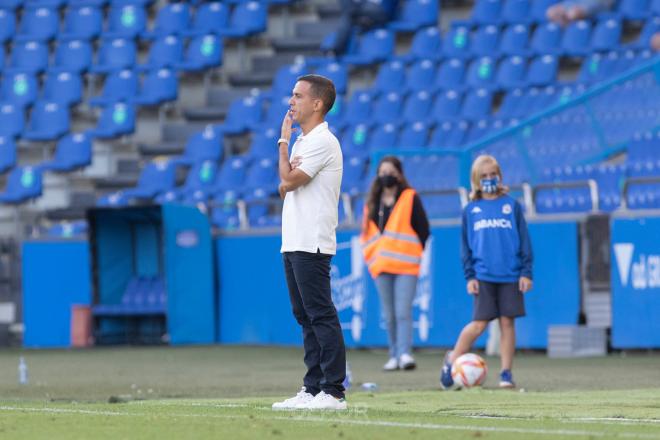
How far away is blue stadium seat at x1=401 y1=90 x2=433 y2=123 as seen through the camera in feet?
75.4

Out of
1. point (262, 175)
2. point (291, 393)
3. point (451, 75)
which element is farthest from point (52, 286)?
point (291, 393)

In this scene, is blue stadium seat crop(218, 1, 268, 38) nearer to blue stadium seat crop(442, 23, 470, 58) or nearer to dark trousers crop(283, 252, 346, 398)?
blue stadium seat crop(442, 23, 470, 58)

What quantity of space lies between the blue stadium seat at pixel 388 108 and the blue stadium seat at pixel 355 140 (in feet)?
1.33

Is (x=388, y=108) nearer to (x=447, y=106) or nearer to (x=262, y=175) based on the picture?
(x=447, y=106)

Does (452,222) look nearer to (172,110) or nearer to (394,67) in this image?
(394,67)

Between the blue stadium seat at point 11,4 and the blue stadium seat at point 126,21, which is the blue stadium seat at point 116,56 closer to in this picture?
the blue stadium seat at point 126,21

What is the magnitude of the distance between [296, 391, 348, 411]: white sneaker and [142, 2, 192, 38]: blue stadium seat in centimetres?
1947

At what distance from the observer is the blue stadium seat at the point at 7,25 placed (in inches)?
1077

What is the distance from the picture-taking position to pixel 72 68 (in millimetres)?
26484

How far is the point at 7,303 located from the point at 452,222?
6.71 meters

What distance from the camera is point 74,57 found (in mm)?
26609

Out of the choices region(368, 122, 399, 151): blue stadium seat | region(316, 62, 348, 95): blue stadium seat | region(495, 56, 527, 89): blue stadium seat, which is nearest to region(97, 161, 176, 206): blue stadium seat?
region(316, 62, 348, 95): blue stadium seat

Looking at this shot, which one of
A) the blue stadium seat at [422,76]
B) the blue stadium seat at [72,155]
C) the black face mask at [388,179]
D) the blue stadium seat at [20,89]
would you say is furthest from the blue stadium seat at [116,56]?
the black face mask at [388,179]

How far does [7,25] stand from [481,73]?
380 inches
